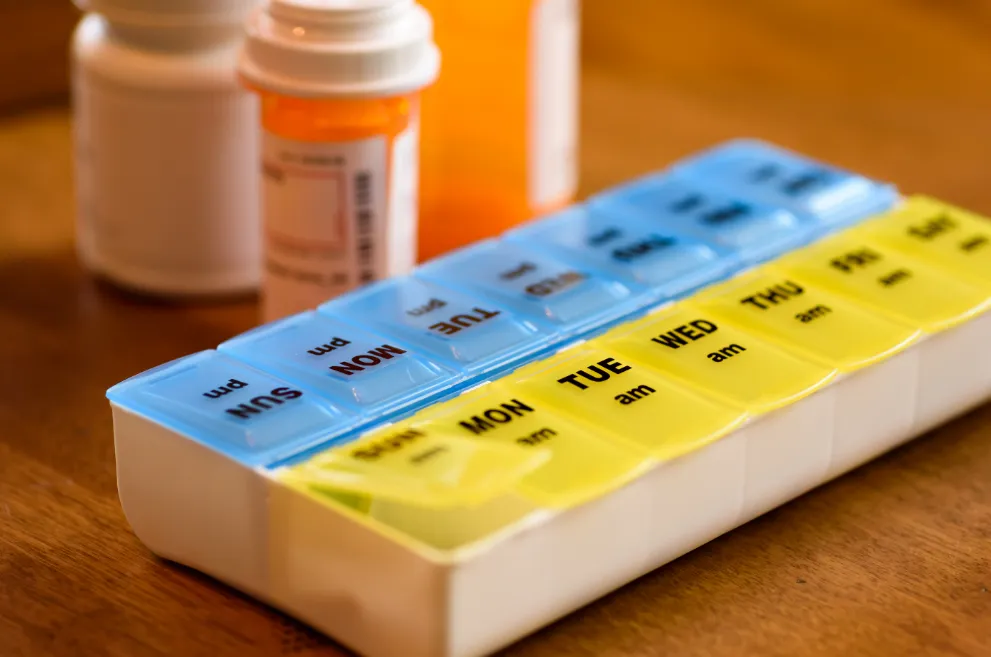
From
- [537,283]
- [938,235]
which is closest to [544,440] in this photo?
[537,283]

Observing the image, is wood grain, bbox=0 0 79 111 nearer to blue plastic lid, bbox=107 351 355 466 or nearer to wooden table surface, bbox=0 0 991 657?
wooden table surface, bbox=0 0 991 657

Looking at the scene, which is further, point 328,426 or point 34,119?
point 34,119

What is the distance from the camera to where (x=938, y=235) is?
0.63 metres

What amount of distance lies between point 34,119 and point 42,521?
414 millimetres

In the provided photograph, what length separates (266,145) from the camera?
61 centimetres

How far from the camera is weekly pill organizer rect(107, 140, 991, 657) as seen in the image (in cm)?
42

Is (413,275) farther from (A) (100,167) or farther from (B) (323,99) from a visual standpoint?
(A) (100,167)

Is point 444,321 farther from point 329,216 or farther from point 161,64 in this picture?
point 161,64

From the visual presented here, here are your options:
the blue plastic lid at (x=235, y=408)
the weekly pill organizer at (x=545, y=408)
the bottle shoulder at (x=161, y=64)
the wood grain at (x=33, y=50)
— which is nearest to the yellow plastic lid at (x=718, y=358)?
the weekly pill organizer at (x=545, y=408)

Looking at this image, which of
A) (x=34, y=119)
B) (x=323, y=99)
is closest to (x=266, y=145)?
(x=323, y=99)

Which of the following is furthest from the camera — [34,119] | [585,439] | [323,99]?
[34,119]

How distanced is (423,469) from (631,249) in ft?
0.68

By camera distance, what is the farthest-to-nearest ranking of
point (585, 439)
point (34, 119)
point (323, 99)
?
point (34, 119) < point (323, 99) < point (585, 439)

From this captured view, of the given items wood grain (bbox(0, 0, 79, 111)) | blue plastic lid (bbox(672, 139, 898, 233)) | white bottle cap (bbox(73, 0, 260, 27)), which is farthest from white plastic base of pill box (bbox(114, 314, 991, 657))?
wood grain (bbox(0, 0, 79, 111))
